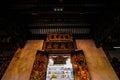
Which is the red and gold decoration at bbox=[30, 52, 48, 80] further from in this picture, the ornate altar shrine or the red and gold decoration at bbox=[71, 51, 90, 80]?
the red and gold decoration at bbox=[71, 51, 90, 80]

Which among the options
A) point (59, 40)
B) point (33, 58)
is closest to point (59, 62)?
point (33, 58)

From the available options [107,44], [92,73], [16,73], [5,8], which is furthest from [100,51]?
[5,8]

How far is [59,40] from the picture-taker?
9.70m

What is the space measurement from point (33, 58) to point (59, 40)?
1.89 metres

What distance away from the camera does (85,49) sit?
9406 millimetres

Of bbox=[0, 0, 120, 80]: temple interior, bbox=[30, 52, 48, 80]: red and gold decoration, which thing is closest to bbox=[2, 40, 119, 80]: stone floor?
bbox=[0, 0, 120, 80]: temple interior

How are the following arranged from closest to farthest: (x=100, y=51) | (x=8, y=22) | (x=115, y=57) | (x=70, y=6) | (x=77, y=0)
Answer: (x=77, y=0)
(x=70, y=6)
(x=8, y=22)
(x=115, y=57)
(x=100, y=51)

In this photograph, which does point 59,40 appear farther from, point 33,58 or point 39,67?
point 39,67

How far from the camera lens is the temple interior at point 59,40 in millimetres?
7082

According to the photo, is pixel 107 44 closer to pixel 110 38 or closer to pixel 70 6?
pixel 110 38

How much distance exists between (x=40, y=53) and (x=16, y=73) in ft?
5.33

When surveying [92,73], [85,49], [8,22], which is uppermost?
[8,22]

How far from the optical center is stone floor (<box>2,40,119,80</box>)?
7.20 metres

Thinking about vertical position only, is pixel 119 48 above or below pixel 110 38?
below
